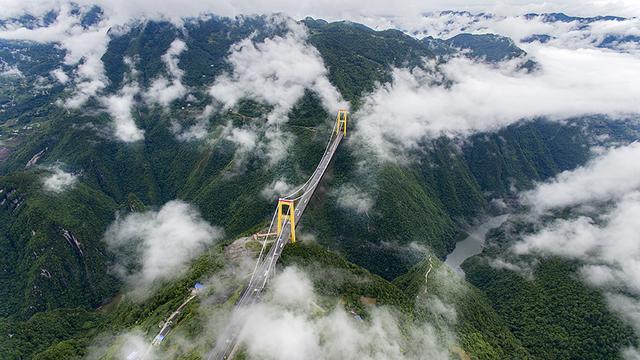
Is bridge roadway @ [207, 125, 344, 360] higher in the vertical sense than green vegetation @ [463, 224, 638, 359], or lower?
higher

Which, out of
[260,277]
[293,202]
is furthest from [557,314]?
[260,277]

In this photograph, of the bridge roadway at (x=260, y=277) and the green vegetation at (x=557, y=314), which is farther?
the green vegetation at (x=557, y=314)

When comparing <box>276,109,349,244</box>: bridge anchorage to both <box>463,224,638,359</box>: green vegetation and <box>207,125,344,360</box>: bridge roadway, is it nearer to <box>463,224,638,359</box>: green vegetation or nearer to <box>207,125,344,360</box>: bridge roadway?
<box>207,125,344,360</box>: bridge roadway

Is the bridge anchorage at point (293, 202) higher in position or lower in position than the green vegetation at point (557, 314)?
higher

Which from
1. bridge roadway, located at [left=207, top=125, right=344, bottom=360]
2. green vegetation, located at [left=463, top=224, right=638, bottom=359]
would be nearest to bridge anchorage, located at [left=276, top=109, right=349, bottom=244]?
bridge roadway, located at [left=207, top=125, right=344, bottom=360]

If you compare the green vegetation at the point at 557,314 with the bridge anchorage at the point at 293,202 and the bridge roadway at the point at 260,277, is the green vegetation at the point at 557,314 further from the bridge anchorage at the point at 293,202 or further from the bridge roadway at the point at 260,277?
the bridge anchorage at the point at 293,202

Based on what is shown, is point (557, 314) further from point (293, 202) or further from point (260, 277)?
point (260, 277)

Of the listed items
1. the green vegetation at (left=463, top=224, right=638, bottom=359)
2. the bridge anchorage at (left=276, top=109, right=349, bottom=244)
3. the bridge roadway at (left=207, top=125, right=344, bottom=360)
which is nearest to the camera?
the bridge roadway at (left=207, top=125, right=344, bottom=360)

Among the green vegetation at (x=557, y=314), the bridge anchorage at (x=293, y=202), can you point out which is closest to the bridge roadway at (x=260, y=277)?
the bridge anchorage at (x=293, y=202)

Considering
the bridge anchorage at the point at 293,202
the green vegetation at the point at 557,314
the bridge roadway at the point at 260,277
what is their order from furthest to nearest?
1. the green vegetation at the point at 557,314
2. the bridge anchorage at the point at 293,202
3. the bridge roadway at the point at 260,277

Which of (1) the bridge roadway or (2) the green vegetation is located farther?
(2) the green vegetation

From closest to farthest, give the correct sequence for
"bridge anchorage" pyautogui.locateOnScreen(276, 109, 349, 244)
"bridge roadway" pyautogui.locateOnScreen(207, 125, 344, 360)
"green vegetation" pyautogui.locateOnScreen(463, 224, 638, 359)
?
"bridge roadway" pyautogui.locateOnScreen(207, 125, 344, 360) < "bridge anchorage" pyautogui.locateOnScreen(276, 109, 349, 244) < "green vegetation" pyautogui.locateOnScreen(463, 224, 638, 359)
